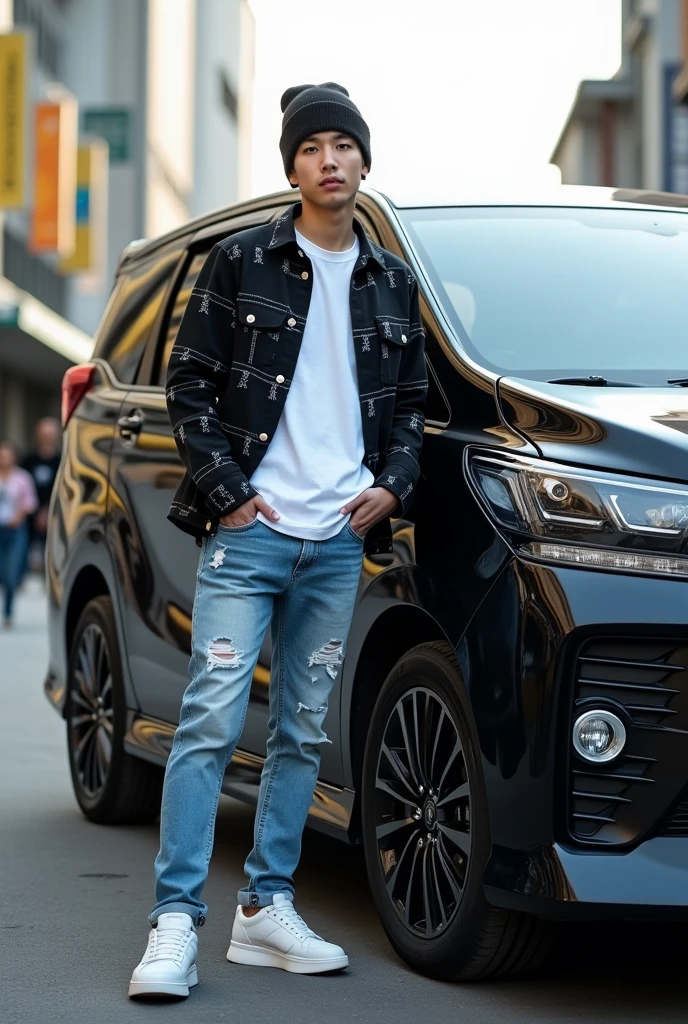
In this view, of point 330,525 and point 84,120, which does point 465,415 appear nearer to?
point 330,525

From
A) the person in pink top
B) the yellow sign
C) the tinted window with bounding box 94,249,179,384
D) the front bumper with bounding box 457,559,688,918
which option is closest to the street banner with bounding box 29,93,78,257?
the yellow sign

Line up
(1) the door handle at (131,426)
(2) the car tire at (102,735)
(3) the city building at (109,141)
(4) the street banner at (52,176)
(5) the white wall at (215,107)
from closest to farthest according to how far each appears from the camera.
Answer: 1. (1) the door handle at (131,426)
2. (2) the car tire at (102,735)
3. (4) the street banner at (52,176)
4. (3) the city building at (109,141)
5. (5) the white wall at (215,107)

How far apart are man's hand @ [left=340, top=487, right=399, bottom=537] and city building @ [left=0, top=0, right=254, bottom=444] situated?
28863mm

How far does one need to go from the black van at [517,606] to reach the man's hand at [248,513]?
357 millimetres

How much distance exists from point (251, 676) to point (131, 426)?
A: 1999 millimetres

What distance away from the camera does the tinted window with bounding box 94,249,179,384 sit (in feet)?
21.3

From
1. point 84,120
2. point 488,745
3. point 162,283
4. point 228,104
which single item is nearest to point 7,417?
point 84,120

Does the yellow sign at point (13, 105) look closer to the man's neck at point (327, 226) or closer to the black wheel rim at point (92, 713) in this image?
the black wheel rim at point (92, 713)

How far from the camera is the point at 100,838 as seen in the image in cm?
632

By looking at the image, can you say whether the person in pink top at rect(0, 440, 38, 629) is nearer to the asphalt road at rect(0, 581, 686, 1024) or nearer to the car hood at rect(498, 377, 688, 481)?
the asphalt road at rect(0, 581, 686, 1024)

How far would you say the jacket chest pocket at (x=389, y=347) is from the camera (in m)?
4.24

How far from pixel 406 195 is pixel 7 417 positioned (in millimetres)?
37999

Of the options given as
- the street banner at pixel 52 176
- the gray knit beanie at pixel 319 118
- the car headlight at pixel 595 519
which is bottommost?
the car headlight at pixel 595 519

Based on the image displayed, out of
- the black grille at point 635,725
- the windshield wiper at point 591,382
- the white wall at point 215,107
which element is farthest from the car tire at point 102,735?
the white wall at point 215,107
